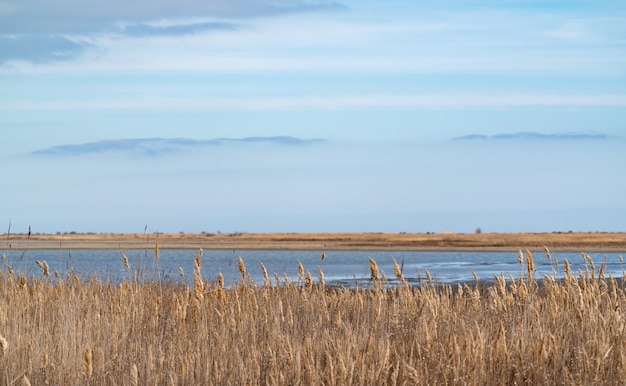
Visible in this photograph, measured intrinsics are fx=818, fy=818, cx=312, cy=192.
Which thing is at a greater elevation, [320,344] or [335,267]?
[335,267]

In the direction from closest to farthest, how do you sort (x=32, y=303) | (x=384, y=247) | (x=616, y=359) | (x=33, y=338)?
(x=616, y=359)
(x=33, y=338)
(x=32, y=303)
(x=384, y=247)

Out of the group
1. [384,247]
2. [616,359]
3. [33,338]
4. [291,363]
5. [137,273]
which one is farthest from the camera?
[384,247]

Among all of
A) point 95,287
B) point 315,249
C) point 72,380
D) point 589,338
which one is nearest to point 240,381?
point 72,380

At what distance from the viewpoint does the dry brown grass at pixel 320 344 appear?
21.5ft

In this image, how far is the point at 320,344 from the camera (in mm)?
7336

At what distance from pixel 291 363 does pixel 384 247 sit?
1901 inches

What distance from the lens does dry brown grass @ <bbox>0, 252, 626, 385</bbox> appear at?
655 centimetres

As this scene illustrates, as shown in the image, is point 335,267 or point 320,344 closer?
point 320,344

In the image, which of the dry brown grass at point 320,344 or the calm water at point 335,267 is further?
the calm water at point 335,267

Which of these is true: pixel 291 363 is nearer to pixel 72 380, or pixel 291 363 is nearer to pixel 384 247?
pixel 72 380

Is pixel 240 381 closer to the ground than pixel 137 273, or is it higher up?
closer to the ground

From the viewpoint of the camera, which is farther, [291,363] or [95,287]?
[95,287]

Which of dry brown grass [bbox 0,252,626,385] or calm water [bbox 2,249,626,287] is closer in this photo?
dry brown grass [bbox 0,252,626,385]

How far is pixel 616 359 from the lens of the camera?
7.09m
